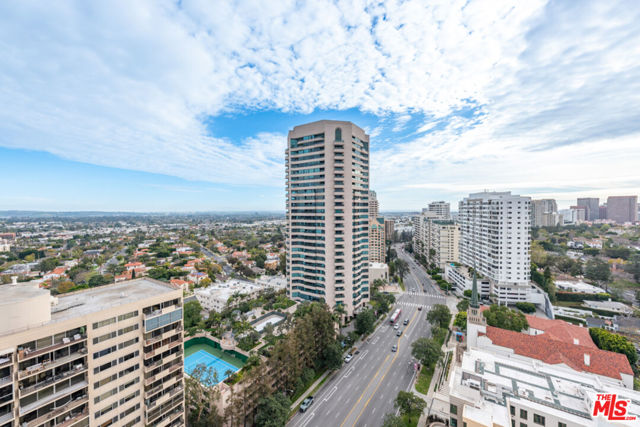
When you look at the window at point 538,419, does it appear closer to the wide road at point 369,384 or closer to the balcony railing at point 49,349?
the wide road at point 369,384

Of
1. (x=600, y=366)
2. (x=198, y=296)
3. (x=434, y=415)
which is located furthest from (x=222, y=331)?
(x=600, y=366)

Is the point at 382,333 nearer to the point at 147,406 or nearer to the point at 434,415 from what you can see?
the point at 434,415

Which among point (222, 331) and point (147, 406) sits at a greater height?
point (147, 406)

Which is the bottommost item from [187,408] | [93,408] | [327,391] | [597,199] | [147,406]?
[327,391]

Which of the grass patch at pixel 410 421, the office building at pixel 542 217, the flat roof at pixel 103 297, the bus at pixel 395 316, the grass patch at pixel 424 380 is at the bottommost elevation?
the grass patch at pixel 410 421

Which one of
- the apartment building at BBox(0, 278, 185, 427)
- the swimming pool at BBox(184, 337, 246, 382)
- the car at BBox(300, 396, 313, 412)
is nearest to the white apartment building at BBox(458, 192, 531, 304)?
the car at BBox(300, 396, 313, 412)

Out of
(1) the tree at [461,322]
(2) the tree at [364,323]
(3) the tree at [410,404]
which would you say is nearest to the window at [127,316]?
(3) the tree at [410,404]
